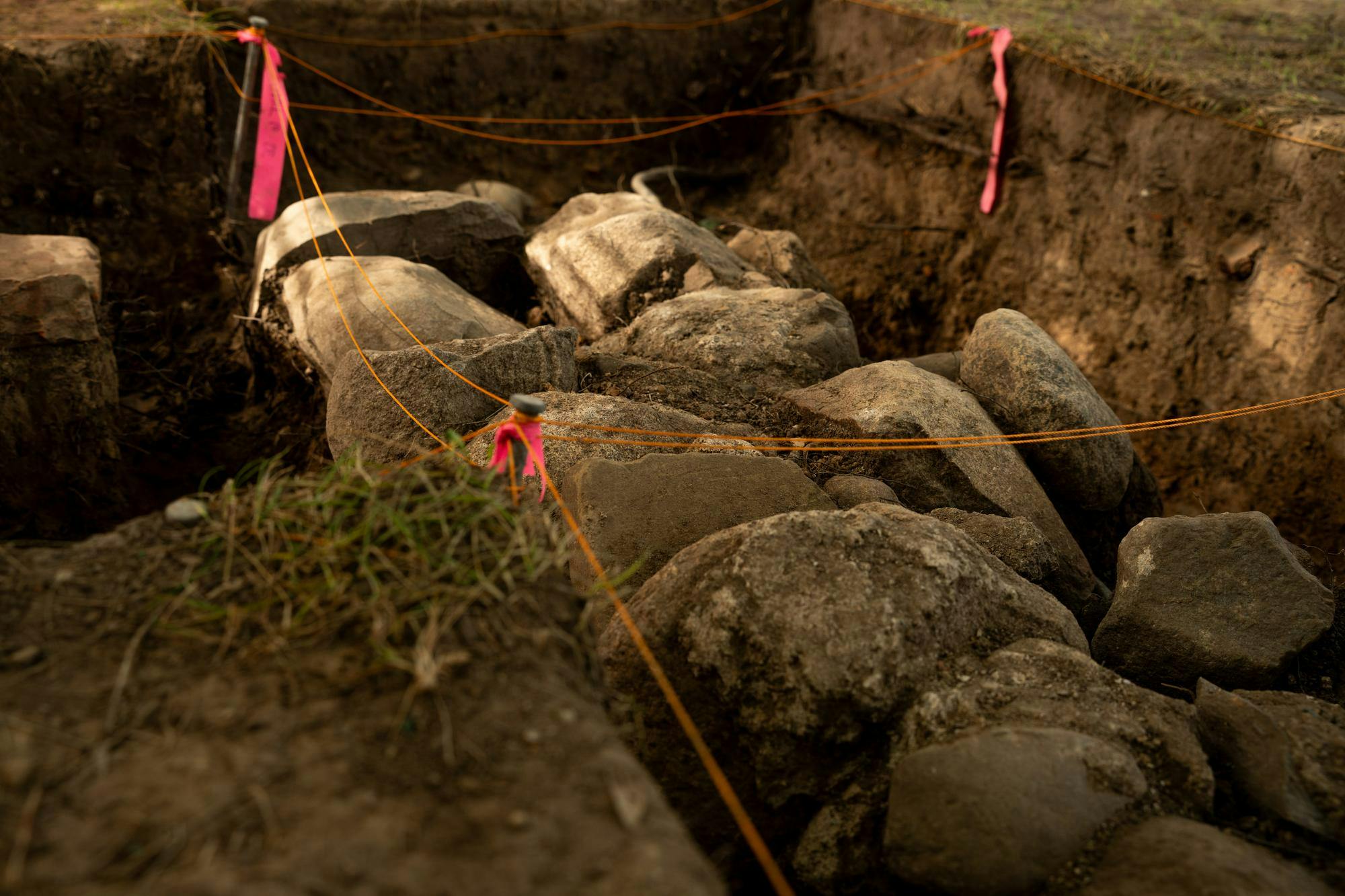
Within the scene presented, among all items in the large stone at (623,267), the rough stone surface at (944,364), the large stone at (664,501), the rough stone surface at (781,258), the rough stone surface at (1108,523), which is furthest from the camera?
the rough stone surface at (781,258)

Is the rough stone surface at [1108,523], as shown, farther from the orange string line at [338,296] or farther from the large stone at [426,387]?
the orange string line at [338,296]

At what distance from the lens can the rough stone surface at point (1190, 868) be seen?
1.61 metres

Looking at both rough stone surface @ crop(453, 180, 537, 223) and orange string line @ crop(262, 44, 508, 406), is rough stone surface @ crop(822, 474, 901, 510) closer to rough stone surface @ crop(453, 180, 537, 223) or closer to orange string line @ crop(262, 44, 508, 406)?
orange string line @ crop(262, 44, 508, 406)

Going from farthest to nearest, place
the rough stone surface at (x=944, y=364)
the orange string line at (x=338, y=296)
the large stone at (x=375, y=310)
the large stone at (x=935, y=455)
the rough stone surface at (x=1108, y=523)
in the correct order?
the rough stone surface at (x=944, y=364) < the rough stone surface at (x=1108, y=523) < the large stone at (x=375, y=310) < the large stone at (x=935, y=455) < the orange string line at (x=338, y=296)

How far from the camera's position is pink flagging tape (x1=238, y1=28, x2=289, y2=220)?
4.98 m

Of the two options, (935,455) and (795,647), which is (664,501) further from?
(935,455)

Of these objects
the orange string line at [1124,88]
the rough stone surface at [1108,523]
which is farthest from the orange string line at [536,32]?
the rough stone surface at [1108,523]

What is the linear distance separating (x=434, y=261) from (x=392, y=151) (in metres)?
1.91

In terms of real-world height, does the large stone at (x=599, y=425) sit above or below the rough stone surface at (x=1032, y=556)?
above

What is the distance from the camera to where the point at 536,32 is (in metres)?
6.35

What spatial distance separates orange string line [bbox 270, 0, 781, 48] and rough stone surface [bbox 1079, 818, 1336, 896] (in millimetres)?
5850

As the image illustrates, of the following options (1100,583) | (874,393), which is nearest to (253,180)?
(874,393)

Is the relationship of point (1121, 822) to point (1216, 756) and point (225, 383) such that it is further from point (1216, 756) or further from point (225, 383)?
point (225, 383)

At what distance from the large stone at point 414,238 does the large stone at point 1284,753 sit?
3561mm
